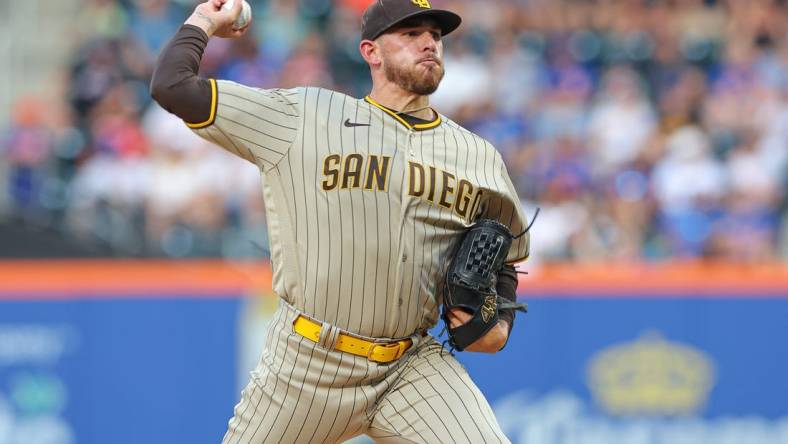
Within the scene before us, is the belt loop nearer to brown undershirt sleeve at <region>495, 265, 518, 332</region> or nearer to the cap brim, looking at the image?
brown undershirt sleeve at <region>495, 265, 518, 332</region>

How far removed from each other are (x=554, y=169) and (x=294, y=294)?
6.19 meters

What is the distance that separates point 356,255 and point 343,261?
0.17 ft

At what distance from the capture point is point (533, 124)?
1100 centimetres

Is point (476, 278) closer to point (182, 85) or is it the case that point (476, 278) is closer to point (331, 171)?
point (331, 171)

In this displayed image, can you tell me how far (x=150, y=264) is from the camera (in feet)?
27.2

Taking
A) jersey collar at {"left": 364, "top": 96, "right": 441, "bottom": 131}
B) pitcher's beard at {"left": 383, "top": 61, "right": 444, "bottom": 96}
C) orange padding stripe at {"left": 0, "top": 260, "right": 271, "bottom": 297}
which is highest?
pitcher's beard at {"left": 383, "top": 61, "right": 444, "bottom": 96}

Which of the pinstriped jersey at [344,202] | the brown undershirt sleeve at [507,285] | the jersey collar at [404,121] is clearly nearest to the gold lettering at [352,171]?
the pinstriped jersey at [344,202]

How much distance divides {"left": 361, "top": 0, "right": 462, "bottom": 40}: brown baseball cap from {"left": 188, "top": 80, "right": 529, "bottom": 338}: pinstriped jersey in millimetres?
335

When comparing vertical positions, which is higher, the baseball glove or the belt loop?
the baseball glove

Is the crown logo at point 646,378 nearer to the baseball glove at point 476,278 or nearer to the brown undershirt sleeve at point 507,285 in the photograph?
the brown undershirt sleeve at point 507,285

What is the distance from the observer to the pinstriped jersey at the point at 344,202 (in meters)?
4.38

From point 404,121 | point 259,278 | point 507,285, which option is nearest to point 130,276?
point 259,278

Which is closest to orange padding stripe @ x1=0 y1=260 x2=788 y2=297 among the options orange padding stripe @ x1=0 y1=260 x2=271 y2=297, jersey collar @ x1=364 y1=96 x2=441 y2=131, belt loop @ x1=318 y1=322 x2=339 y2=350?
orange padding stripe @ x1=0 y1=260 x2=271 y2=297

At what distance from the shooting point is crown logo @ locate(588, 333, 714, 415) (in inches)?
330
